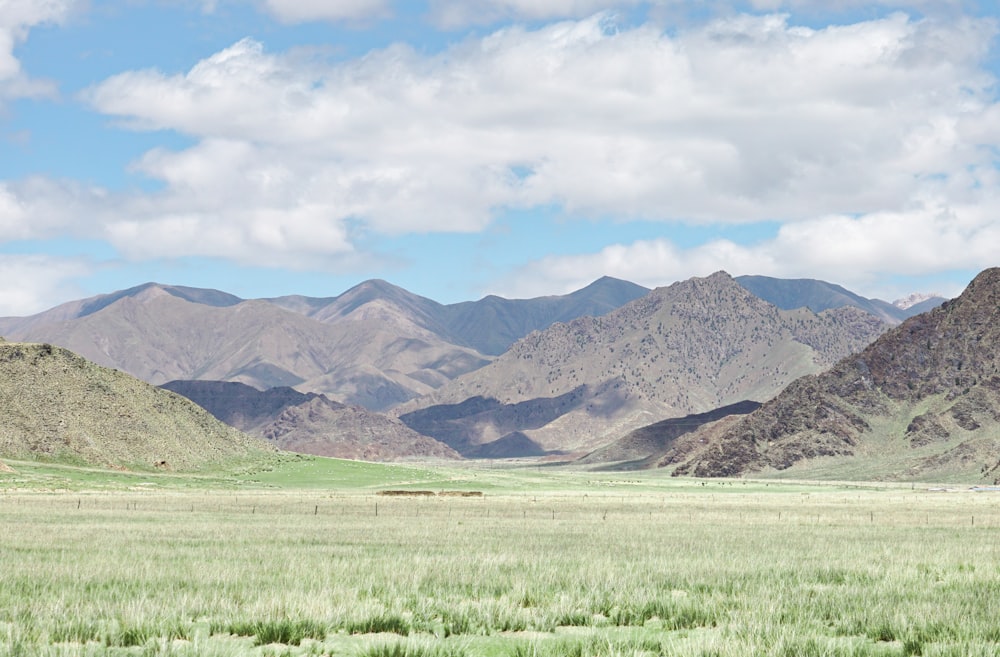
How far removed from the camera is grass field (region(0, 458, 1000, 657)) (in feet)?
58.3

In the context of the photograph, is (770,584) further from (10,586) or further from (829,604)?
(10,586)

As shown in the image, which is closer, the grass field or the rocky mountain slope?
the grass field

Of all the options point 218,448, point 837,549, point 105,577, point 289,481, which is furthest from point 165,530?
point 218,448

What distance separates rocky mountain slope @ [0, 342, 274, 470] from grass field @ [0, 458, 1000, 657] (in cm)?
8514

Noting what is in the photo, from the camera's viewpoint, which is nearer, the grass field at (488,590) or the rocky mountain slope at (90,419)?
the grass field at (488,590)

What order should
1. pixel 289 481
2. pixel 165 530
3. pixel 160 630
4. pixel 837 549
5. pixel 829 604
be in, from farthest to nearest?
pixel 289 481 → pixel 165 530 → pixel 837 549 → pixel 829 604 → pixel 160 630

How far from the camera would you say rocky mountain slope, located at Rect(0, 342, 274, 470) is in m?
130

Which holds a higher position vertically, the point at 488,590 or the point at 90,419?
the point at 90,419

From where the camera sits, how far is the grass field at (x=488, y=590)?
17766 mm

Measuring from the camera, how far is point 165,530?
46.1 meters

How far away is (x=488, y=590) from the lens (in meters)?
24.2

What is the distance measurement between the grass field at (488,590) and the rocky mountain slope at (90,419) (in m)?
85.1

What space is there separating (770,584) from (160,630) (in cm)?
1433

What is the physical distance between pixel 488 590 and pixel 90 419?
4978 inches
